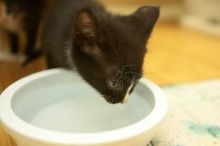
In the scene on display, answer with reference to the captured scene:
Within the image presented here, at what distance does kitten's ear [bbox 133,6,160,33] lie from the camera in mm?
1200

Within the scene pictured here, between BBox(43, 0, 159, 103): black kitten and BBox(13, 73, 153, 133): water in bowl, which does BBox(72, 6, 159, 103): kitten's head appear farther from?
BBox(13, 73, 153, 133): water in bowl

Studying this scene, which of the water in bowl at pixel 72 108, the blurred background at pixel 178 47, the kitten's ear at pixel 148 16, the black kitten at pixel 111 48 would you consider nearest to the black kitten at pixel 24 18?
the blurred background at pixel 178 47

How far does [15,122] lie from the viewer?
985mm

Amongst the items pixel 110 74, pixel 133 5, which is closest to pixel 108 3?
pixel 133 5

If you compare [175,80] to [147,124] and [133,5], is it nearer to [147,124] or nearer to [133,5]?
[147,124]

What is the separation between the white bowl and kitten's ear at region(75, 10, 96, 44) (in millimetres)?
298

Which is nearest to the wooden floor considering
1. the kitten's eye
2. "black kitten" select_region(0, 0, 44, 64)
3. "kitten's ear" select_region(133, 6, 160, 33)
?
"black kitten" select_region(0, 0, 44, 64)

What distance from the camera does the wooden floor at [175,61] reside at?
1.83m

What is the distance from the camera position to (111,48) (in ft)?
3.52

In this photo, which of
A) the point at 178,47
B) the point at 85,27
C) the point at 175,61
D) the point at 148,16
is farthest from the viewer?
the point at 178,47

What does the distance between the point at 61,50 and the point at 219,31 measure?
5.14ft

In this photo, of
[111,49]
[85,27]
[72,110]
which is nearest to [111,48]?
[111,49]

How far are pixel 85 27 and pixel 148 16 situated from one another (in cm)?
27

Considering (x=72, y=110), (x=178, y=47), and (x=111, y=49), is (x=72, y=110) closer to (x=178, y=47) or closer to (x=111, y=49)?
(x=111, y=49)
